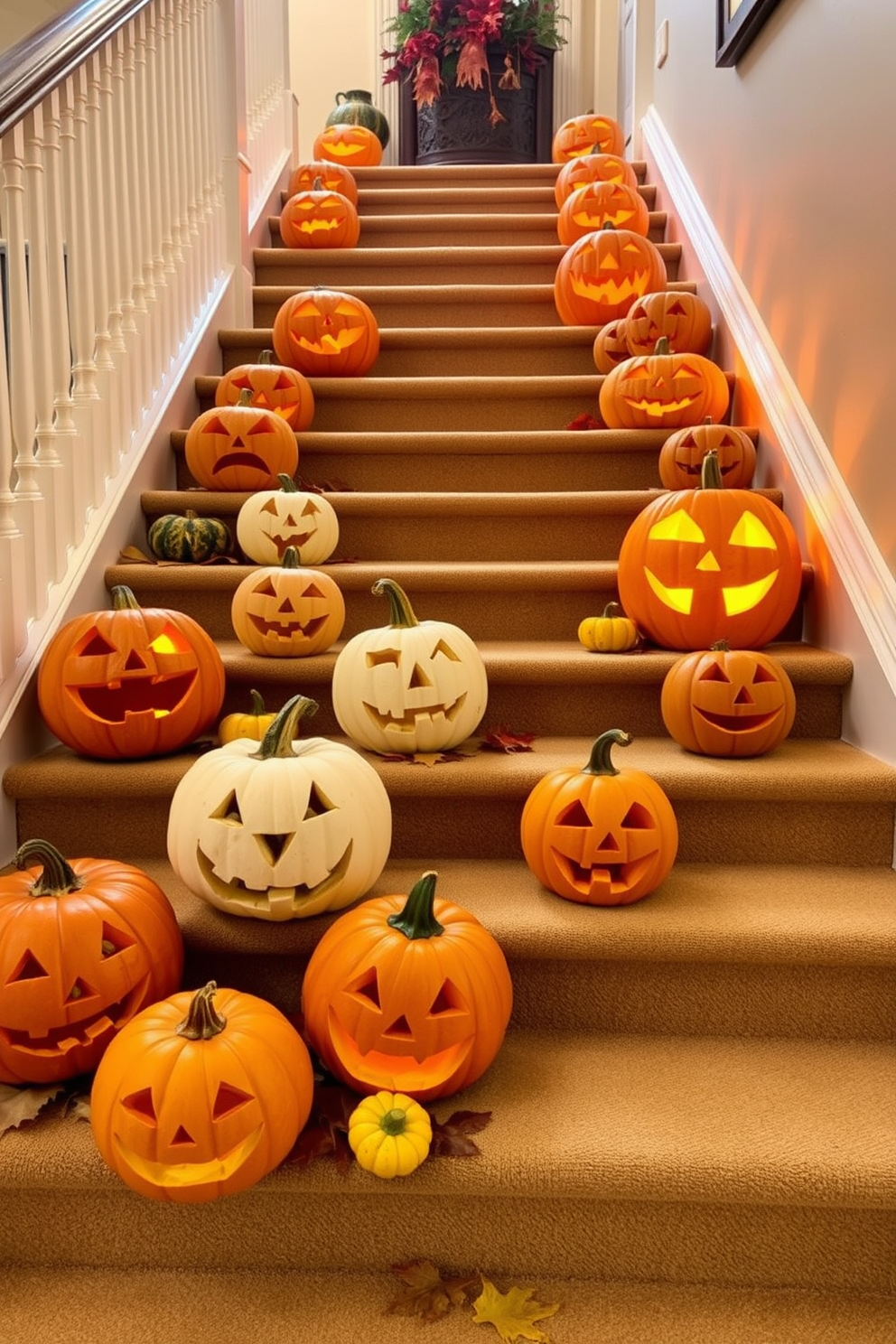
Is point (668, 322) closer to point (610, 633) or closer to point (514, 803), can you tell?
point (610, 633)

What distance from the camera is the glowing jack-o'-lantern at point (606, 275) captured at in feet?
11.2

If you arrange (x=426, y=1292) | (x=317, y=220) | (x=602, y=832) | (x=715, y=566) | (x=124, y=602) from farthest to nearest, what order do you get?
(x=317, y=220) < (x=715, y=566) < (x=124, y=602) < (x=602, y=832) < (x=426, y=1292)

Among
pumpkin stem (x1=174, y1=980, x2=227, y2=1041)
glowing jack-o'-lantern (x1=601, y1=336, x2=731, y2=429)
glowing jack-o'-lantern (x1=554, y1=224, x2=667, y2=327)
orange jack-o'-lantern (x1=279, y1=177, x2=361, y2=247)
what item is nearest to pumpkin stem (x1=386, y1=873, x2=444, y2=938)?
pumpkin stem (x1=174, y1=980, x2=227, y2=1041)

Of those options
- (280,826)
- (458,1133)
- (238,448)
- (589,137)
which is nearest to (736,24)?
(589,137)

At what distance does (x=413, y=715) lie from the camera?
195 cm

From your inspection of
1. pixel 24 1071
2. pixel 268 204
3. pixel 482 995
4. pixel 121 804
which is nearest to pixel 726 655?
pixel 482 995

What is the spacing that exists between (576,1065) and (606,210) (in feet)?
11.1

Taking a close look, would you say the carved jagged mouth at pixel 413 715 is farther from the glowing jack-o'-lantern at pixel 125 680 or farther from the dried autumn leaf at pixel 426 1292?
the dried autumn leaf at pixel 426 1292

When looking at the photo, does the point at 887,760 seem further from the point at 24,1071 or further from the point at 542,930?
the point at 24,1071

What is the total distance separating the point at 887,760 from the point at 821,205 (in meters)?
1.38

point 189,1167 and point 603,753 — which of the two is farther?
point 603,753

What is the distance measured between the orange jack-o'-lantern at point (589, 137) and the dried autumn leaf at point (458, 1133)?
4446 millimetres

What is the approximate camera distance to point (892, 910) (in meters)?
1.70

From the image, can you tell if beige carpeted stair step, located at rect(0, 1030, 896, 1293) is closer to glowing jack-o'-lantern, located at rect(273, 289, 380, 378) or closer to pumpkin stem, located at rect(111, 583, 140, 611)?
pumpkin stem, located at rect(111, 583, 140, 611)
